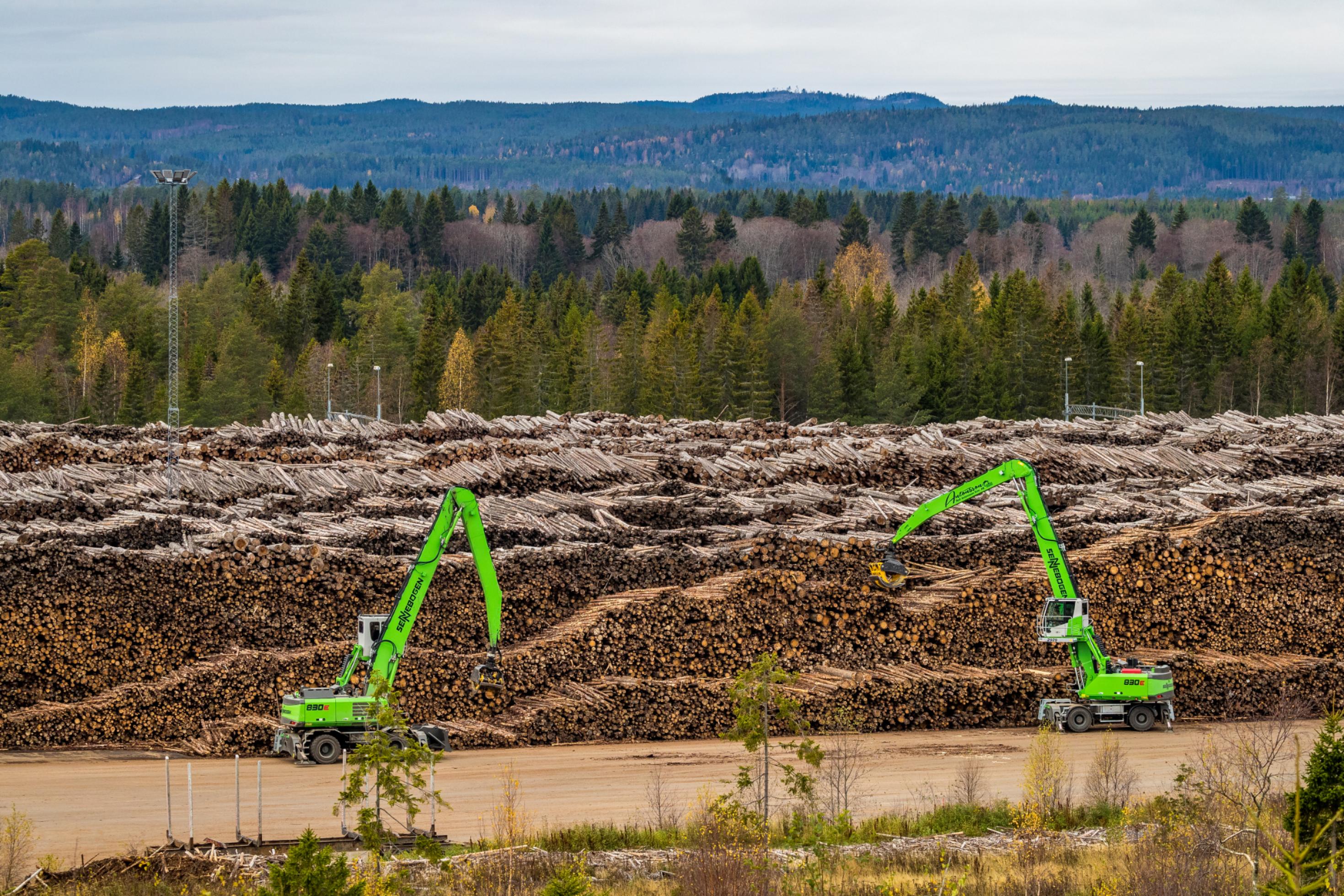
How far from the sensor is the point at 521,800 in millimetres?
20344

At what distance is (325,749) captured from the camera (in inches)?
880

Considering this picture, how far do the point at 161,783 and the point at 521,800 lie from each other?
17.6ft

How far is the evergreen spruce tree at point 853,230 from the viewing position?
161000 millimetres

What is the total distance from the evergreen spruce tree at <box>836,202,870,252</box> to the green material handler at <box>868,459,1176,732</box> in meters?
137

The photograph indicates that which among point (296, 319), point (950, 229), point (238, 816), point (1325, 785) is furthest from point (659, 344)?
point (950, 229)

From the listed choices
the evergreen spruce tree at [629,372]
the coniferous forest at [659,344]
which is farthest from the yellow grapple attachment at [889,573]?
the evergreen spruce tree at [629,372]

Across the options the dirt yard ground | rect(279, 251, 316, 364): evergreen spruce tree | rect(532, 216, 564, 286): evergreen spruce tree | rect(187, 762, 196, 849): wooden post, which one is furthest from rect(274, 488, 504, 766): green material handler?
rect(532, 216, 564, 286): evergreen spruce tree

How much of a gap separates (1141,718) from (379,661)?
12465 mm

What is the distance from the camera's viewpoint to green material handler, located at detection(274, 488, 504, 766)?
21734mm

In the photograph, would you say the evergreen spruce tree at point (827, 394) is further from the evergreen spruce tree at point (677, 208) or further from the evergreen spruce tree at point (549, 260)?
the evergreen spruce tree at point (677, 208)

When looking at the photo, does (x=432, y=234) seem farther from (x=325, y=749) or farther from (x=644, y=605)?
(x=325, y=749)

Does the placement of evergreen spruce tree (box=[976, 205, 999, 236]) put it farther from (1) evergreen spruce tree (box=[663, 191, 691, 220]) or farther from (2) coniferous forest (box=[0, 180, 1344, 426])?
(1) evergreen spruce tree (box=[663, 191, 691, 220])

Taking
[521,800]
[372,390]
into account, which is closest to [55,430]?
[521,800]

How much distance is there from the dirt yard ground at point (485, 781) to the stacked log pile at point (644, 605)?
2.49 feet
